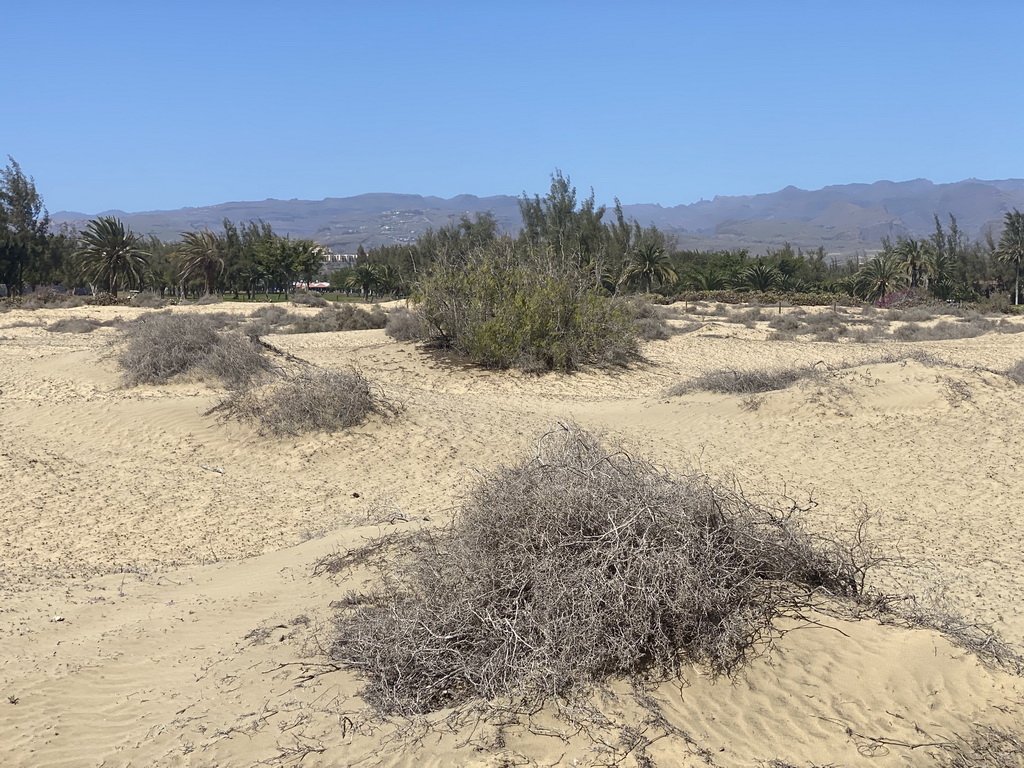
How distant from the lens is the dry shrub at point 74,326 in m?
25.1

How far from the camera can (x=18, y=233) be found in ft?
135

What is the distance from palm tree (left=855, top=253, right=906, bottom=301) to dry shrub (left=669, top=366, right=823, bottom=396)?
1172 inches

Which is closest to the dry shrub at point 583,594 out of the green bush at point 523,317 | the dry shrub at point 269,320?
the green bush at point 523,317

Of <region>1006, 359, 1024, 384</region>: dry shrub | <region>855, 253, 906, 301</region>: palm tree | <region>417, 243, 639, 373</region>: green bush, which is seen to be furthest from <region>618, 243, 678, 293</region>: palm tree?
<region>1006, 359, 1024, 384</region>: dry shrub

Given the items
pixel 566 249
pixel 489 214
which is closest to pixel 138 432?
pixel 566 249

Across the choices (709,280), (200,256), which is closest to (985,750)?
(200,256)

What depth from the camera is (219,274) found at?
4988 centimetres

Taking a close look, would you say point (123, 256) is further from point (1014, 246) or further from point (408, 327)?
point (1014, 246)

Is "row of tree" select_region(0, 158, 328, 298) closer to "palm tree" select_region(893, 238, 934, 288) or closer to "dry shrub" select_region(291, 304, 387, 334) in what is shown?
"dry shrub" select_region(291, 304, 387, 334)

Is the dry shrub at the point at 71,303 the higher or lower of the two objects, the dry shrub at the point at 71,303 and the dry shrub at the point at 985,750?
the higher

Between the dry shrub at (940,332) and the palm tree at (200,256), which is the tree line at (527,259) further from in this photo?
the dry shrub at (940,332)

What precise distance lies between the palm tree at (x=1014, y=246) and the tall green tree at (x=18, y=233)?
171 ft

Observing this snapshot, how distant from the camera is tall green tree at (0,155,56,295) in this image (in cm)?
4022

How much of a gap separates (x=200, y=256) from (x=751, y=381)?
37.2m
